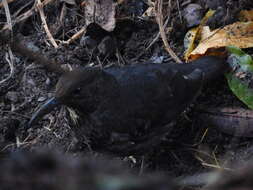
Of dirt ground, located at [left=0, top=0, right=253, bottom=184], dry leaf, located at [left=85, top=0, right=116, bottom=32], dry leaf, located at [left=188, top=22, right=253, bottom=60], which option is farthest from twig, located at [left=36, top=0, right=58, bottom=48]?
dry leaf, located at [left=188, top=22, right=253, bottom=60]

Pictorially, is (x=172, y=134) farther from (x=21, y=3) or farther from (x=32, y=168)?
(x=32, y=168)

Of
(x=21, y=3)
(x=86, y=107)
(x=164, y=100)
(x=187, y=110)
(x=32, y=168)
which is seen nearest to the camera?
(x=32, y=168)

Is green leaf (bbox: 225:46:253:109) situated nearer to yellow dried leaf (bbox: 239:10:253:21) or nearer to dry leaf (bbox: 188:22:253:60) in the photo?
dry leaf (bbox: 188:22:253:60)

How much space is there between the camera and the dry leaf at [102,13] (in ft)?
17.2

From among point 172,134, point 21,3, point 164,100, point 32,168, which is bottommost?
point 172,134

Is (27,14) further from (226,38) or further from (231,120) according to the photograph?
(231,120)

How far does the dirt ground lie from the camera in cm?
430

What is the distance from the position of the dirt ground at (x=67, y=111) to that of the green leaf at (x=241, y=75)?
0.46 ft

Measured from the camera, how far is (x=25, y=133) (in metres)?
4.75

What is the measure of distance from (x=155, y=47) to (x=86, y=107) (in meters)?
1.45

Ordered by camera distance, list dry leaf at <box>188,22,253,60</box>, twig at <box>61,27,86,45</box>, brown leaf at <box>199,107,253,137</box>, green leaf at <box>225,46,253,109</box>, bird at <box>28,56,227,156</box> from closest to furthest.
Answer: bird at <box>28,56,227,156</box>
brown leaf at <box>199,107,253,137</box>
green leaf at <box>225,46,253,109</box>
dry leaf at <box>188,22,253,60</box>
twig at <box>61,27,86,45</box>

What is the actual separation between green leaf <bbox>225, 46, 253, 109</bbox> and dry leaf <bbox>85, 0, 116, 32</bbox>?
4.51ft

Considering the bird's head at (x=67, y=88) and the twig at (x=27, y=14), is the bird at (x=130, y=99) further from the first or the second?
the twig at (x=27, y=14)

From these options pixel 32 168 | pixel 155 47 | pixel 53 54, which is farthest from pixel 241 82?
pixel 32 168
